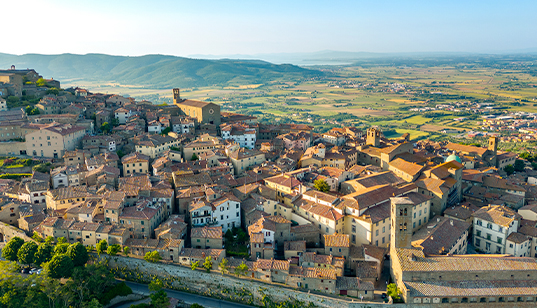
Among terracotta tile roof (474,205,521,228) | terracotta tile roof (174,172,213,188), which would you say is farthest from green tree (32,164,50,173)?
terracotta tile roof (474,205,521,228)

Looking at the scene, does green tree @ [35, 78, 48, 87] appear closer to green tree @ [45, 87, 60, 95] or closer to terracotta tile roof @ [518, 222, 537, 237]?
green tree @ [45, 87, 60, 95]

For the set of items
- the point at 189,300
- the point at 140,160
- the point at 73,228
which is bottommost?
the point at 189,300

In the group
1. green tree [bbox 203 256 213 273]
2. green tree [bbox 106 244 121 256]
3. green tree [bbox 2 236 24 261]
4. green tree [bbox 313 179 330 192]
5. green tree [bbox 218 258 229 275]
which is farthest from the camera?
green tree [bbox 313 179 330 192]

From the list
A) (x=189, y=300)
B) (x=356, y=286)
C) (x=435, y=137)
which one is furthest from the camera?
(x=435, y=137)

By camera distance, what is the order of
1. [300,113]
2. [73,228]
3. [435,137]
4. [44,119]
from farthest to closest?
1. [300,113]
2. [435,137]
3. [44,119]
4. [73,228]

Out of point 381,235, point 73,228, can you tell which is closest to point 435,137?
point 381,235

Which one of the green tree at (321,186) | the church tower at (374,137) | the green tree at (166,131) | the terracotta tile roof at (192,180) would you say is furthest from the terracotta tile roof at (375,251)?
the green tree at (166,131)

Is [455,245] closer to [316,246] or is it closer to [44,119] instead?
[316,246]
